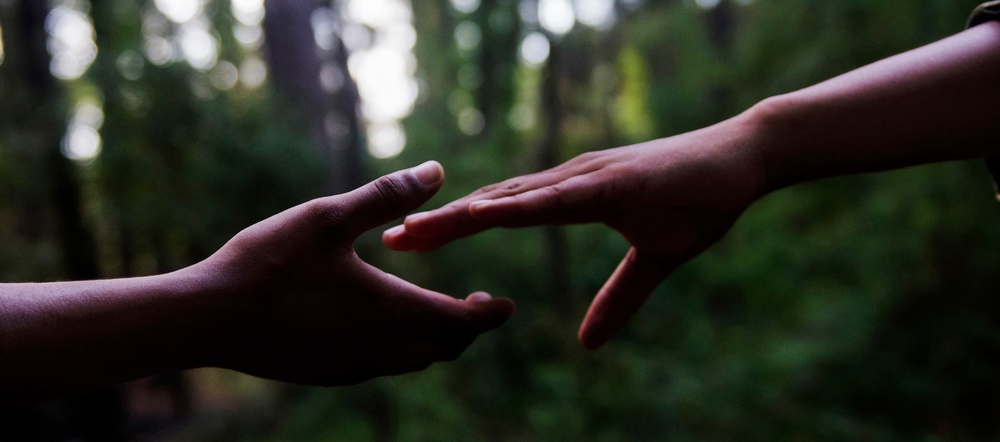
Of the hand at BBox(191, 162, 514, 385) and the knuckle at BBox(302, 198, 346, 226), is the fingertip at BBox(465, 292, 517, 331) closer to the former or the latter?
the hand at BBox(191, 162, 514, 385)

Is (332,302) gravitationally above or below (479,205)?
below

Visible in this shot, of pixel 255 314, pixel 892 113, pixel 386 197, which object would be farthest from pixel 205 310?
pixel 892 113

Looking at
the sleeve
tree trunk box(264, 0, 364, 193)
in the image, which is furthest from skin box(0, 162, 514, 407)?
tree trunk box(264, 0, 364, 193)

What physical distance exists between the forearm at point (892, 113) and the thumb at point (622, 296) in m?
0.29

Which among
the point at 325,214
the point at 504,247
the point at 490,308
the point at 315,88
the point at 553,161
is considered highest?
the point at 315,88

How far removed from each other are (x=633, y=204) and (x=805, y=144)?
37cm

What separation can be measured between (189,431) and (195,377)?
2.40 ft

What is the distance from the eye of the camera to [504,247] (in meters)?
3.53

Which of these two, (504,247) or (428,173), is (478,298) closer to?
(428,173)

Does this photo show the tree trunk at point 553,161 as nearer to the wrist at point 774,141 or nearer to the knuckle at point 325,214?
the wrist at point 774,141

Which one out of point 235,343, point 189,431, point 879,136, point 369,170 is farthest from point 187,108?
point 879,136

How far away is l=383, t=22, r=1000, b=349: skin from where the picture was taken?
114cm

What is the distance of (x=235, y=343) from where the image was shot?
978 mm

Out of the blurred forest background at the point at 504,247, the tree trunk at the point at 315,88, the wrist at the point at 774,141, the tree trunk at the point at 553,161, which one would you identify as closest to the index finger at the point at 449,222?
the wrist at the point at 774,141
